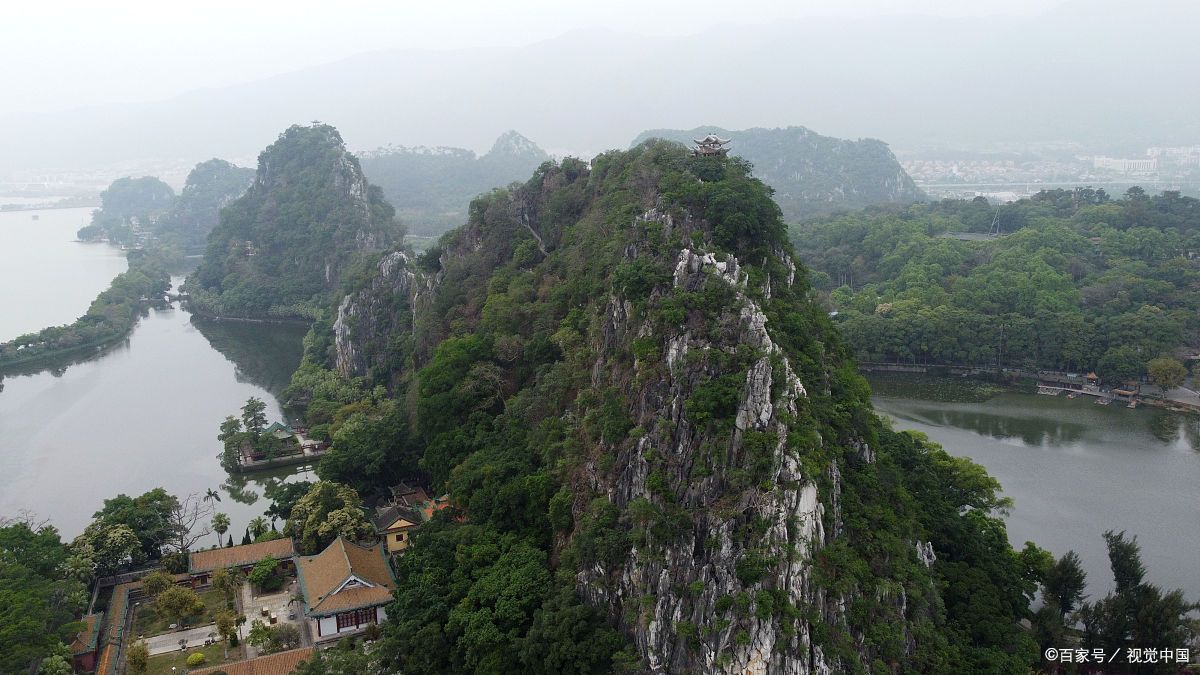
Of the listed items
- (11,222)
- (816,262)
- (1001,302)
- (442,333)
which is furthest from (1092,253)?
(11,222)

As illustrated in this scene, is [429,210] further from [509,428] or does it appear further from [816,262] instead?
[509,428]

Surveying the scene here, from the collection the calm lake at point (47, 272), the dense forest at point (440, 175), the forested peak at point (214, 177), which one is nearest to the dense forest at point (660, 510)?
the calm lake at point (47, 272)

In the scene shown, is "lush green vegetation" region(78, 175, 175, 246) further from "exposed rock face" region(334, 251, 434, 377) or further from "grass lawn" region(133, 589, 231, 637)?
"grass lawn" region(133, 589, 231, 637)

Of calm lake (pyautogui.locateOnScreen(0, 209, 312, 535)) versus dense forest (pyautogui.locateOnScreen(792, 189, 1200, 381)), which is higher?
dense forest (pyautogui.locateOnScreen(792, 189, 1200, 381))

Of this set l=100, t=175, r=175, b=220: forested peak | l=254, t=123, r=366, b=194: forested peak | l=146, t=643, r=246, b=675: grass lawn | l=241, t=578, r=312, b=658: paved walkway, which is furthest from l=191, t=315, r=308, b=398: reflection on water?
l=100, t=175, r=175, b=220: forested peak

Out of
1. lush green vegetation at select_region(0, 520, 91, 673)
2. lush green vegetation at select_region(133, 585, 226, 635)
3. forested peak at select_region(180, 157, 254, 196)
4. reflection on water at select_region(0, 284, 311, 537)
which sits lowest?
reflection on water at select_region(0, 284, 311, 537)

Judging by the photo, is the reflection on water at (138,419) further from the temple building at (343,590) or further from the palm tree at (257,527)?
the temple building at (343,590)
